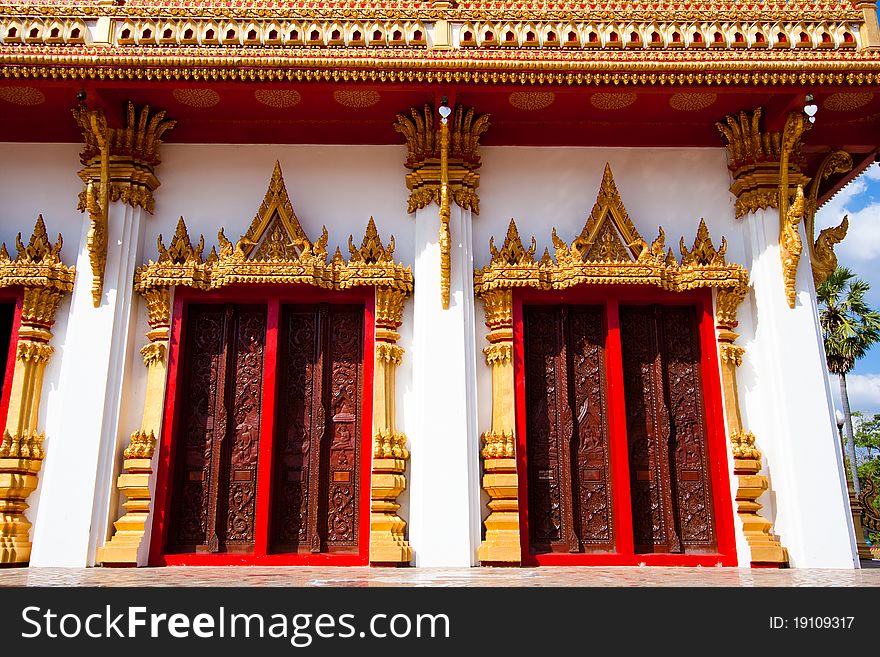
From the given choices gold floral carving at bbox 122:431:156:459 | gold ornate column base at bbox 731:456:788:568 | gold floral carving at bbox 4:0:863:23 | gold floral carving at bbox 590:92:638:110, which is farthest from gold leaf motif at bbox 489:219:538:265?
gold floral carving at bbox 122:431:156:459

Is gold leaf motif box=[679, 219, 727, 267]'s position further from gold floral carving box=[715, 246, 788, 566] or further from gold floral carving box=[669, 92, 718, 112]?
gold floral carving box=[669, 92, 718, 112]

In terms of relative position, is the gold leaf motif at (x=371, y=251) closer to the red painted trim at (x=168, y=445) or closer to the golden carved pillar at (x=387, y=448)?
the golden carved pillar at (x=387, y=448)

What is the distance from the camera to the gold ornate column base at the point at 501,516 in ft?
24.0

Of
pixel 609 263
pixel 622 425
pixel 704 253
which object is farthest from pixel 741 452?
pixel 609 263

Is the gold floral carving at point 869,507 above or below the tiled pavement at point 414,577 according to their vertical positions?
above

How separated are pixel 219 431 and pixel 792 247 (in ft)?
20.6

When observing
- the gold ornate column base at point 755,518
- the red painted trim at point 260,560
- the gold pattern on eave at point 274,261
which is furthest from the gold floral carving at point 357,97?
the gold ornate column base at point 755,518

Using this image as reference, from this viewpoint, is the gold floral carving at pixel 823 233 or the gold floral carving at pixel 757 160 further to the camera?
the gold floral carving at pixel 823 233

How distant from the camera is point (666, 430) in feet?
26.5

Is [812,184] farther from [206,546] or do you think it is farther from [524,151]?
[206,546]

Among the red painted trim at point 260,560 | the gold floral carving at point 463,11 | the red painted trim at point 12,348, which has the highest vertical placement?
the gold floral carving at point 463,11

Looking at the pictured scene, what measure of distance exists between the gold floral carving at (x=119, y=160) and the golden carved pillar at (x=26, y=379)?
21.1 inches
